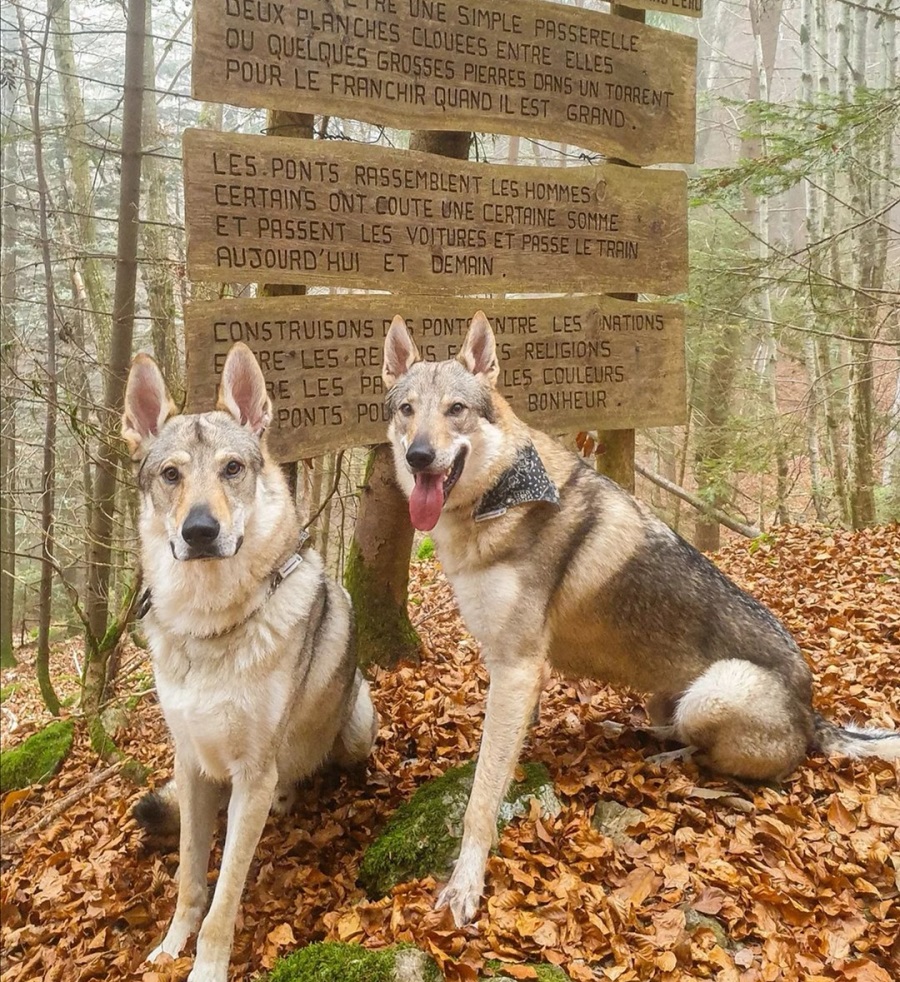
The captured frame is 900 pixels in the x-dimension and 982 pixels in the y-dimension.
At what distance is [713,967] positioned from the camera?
2.60 meters

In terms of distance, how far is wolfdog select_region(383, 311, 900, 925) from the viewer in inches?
132

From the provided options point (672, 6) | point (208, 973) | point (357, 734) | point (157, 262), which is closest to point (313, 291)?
point (157, 262)

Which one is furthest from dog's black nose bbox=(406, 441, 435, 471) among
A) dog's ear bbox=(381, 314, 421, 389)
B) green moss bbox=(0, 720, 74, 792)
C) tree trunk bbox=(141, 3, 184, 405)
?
green moss bbox=(0, 720, 74, 792)

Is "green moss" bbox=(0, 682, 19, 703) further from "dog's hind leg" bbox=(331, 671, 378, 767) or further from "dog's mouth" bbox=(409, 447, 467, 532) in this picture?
"dog's mouth" bbox=(409, 447, 467, 532)

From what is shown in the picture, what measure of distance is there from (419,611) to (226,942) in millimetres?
5051

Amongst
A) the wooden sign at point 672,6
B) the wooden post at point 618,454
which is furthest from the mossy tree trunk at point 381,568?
the wooden sign at point 672,6

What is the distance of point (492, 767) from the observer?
323 centimetres

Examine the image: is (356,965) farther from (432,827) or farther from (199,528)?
(199,528)

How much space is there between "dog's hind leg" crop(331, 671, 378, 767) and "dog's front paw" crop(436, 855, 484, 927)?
1.03 metres

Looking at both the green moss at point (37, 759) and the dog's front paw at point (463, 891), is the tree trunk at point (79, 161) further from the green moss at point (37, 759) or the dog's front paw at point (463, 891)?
the dog's front paw at point (463, 891)

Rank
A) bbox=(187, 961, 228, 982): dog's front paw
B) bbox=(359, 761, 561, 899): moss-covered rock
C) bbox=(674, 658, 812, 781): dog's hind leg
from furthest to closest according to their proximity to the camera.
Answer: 1. bbox=(674, 658, 812, 781): dog's hind leg
2. bbox=(359, 761, 561, 899): moss-covered rock
3. bbox=(187, 961, 228, 982): dog's front paw

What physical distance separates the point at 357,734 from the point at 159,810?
110cm

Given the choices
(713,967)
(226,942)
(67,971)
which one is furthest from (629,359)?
(67,971)

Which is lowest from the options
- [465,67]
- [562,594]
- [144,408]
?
[562,594]
